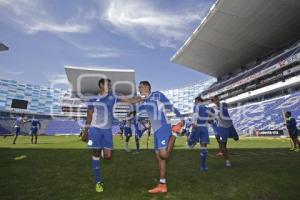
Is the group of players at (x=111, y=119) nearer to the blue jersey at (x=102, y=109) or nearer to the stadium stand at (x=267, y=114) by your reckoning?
the blue jersey at (x=102, y=109)

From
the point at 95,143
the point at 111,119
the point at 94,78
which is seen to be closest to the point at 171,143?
the point at 111,119

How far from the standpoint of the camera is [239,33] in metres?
44.9

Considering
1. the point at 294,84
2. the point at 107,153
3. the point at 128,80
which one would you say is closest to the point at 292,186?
the point at 107,153

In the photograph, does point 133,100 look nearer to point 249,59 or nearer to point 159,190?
point 159,190

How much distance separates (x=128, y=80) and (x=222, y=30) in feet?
130

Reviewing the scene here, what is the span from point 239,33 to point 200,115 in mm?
39927

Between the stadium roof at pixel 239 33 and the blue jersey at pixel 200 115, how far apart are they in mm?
31747

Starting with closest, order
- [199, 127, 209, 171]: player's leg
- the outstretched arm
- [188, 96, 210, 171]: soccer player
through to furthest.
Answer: the outstretched arm, [199, 127, 209, 171]: player's leg, [188, 96, 210, 171]: soccer player

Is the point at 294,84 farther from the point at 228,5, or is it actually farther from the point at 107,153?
the point at 107,153

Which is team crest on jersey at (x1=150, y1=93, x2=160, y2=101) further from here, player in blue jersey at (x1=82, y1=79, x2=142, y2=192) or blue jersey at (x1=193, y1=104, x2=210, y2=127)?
blue jersey at (x1=193, y1=104, x2=210, y2=127)

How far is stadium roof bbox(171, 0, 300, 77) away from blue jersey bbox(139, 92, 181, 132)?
3480 cm

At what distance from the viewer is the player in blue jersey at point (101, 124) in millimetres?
5828

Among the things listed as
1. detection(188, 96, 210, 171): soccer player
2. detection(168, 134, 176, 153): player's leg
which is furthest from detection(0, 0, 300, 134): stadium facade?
detection(168, 134, 176, 153): player's leg

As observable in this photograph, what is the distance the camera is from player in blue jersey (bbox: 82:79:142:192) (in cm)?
583
